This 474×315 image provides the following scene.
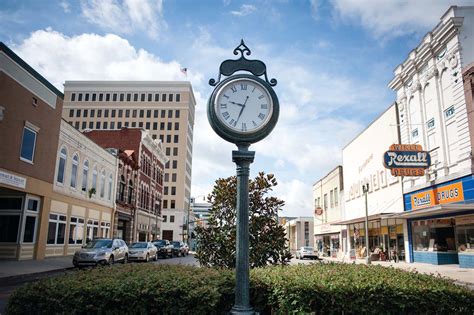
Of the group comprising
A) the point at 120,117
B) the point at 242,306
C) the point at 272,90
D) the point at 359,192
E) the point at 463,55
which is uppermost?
the point at 120,117

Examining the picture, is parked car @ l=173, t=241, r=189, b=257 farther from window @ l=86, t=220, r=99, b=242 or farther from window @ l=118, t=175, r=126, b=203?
window @ l=86, t=220, r=99, b=242

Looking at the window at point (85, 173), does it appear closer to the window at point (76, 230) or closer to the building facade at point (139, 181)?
the window at point (76, 230)

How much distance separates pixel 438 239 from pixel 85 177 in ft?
87.4

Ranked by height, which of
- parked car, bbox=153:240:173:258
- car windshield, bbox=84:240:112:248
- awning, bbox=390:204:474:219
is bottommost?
parked car, bbox=153:240:173:258

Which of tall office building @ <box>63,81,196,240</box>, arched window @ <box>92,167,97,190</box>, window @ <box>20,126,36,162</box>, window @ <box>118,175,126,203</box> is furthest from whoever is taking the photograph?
tall office building @ <box>63,81,196,240</box>

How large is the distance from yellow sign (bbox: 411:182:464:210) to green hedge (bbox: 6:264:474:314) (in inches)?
745

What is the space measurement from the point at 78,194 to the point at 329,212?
102 ft

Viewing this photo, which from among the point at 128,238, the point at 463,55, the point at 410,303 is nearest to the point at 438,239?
the point at 463,55

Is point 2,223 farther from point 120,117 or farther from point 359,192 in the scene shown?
point 120,117

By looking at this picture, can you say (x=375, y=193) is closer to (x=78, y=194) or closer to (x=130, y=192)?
(x=78, y=194)

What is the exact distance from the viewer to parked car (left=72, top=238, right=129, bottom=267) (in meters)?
20.6

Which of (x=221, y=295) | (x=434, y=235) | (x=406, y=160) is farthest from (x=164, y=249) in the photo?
(x=221, y=295)

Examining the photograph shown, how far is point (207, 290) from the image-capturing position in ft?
16.8

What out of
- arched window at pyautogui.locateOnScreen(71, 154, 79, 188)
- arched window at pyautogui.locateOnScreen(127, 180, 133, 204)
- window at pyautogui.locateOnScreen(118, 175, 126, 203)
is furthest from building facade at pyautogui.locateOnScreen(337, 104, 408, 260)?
arched window at pyautogui.locateOnScreen(127, 180, 133, 204)
